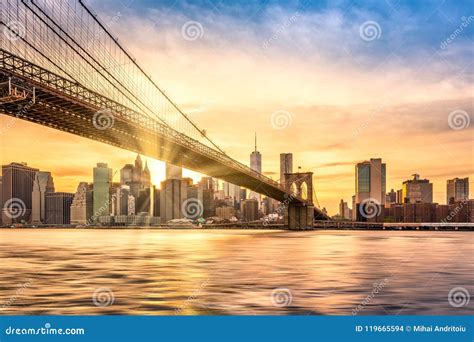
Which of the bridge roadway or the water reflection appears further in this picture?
the bridge roadway

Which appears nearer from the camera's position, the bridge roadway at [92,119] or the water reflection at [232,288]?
the water reflection at [232,288]

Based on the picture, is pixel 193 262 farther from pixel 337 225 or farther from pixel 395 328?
pixel 337 225

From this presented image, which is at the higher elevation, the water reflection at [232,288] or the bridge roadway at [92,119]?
the bridge roadway at [92,119]

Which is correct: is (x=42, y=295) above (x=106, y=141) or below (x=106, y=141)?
below

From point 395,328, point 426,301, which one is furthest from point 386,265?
point 395,328

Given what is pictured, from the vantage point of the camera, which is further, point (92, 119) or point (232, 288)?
point (92, 119)

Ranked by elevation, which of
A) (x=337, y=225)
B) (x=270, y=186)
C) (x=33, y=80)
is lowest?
(x=337, y=225)

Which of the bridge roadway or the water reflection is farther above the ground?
the bridge roadway

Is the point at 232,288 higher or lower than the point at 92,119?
lower
